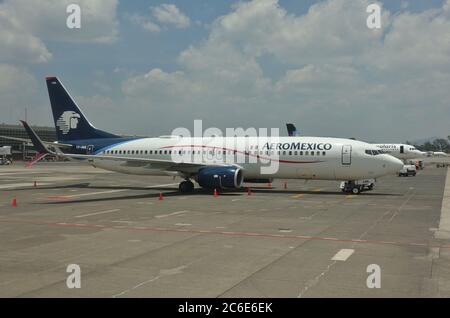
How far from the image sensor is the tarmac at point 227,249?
10.2m

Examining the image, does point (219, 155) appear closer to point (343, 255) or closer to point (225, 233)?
point (225, 233)

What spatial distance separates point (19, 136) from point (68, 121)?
127 m

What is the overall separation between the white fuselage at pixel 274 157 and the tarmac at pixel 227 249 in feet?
21.2

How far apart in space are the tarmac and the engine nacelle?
6.66 metres

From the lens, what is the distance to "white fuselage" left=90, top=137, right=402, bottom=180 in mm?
32750

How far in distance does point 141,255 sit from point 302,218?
385 inches

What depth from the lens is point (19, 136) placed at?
6127 inches

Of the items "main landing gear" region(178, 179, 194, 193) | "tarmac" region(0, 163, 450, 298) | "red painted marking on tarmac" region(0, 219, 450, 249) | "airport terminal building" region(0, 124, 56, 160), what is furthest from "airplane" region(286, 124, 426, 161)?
"red painted marking on tarmac" region(0, 219, 450, 249)

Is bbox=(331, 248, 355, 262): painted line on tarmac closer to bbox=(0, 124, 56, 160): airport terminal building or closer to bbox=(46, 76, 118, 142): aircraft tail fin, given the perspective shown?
bbox=(46, 76, 118, 142): aircraft tail fin

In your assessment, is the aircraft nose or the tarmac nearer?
the tarmac

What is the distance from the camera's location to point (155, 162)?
34531 mm

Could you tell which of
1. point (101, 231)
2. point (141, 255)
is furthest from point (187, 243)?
point (101, 231)

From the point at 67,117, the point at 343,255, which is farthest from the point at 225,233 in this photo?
the point at 67,117
